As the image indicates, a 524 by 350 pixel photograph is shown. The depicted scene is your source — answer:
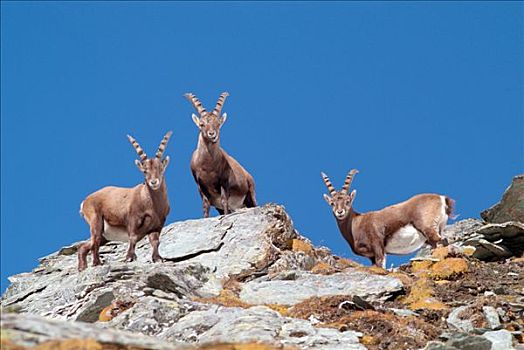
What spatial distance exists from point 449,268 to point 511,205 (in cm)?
619

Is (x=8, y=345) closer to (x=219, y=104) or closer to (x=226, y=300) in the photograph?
(x=226, y=300)

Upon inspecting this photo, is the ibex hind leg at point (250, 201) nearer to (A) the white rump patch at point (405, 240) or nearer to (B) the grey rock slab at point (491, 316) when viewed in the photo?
(A) the white rump patch at point (405, 240)

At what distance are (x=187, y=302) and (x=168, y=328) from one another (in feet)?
4.10

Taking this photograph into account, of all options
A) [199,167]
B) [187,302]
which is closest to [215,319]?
[187,302]

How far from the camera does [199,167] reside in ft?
79.0

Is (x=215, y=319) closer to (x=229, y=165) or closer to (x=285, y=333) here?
(x=285, y=333)

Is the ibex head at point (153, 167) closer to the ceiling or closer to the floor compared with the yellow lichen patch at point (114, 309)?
closer to the ceiling

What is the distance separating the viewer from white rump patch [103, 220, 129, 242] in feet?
63.7

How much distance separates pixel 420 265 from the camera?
64.1ft

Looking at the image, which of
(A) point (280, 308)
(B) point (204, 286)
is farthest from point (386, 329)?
(B) point (204, 286)

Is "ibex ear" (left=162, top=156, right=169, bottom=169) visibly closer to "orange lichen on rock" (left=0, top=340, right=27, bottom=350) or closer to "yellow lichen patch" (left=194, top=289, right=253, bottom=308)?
"yellow lichen patch" (left=194, top=289, right=253, bottom=308)

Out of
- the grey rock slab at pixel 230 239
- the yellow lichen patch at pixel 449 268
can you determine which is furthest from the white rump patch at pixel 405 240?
the yellow lichen patch at pixel 449 268

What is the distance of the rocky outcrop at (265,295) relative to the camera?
468 inches

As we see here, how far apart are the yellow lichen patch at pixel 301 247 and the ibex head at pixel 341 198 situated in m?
1.62
